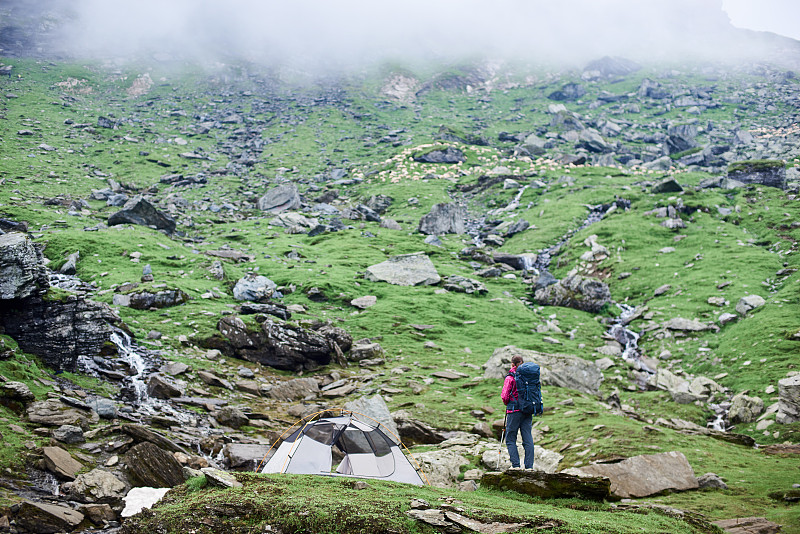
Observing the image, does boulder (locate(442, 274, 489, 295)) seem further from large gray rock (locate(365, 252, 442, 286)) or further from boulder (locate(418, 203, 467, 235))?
boulder (locate(418, 203, 467, 235))

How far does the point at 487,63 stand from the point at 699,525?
17843cm

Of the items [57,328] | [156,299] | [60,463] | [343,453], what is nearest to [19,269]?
[57,328]

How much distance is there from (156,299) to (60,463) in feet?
61.6

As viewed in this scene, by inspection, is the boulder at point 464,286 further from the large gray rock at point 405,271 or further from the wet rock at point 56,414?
the wet rock at point 56,414

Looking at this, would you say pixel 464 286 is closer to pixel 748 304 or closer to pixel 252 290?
pixel 252 290

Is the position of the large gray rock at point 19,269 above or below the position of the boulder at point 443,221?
above

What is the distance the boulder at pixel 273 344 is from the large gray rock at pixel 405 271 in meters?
16.5

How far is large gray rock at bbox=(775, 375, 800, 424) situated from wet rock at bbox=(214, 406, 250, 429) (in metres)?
21.6

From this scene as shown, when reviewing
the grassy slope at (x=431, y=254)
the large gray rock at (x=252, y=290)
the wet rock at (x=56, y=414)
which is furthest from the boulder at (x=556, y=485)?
the large gray rock at (x=252, y=290)

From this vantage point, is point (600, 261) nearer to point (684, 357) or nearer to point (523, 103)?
point (684, 357)

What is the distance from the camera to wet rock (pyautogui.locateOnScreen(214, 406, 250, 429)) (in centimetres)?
1838

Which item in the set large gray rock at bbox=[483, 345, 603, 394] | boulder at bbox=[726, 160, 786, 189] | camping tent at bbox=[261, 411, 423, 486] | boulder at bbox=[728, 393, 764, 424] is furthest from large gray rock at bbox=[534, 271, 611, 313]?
boulder at bbox=[726, 160, 786, 189]

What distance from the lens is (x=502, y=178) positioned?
263 ft

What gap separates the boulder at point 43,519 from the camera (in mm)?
8555
